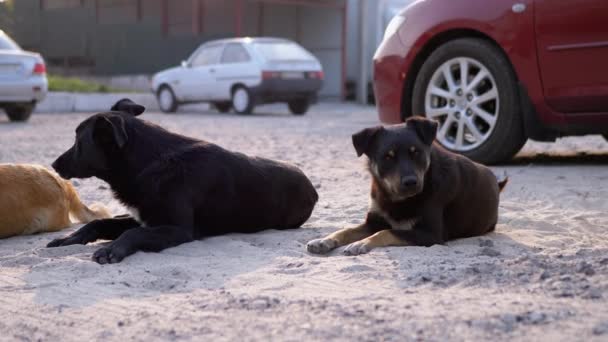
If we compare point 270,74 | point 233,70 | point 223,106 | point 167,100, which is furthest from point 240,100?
point 167,100

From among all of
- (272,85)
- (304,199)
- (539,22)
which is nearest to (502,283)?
(304,199)

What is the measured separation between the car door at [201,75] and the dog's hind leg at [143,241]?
16.1 metres

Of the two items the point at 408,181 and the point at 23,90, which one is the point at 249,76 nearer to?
the point at 23,90

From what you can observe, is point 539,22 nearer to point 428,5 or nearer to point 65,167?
point 428,5

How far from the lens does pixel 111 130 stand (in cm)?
510

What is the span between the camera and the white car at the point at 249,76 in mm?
19594

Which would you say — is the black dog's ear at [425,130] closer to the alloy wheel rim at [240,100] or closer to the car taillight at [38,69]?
the car taillight at [38,69]

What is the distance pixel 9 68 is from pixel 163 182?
39.5 feet

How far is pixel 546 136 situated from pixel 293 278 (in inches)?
177

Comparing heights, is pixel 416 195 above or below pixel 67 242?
above

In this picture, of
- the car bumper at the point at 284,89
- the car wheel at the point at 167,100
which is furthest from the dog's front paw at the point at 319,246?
the car wheel at the point at 167,100

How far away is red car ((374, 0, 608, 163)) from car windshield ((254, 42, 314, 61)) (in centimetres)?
1134

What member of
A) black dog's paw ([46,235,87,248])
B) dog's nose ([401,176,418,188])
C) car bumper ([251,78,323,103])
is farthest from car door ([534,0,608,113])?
car bumper ([251,78,323,103])

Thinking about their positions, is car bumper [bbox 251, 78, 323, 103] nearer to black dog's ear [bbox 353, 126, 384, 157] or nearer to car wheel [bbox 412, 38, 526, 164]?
car wheel [bbox 412, 38, 526, 164]
